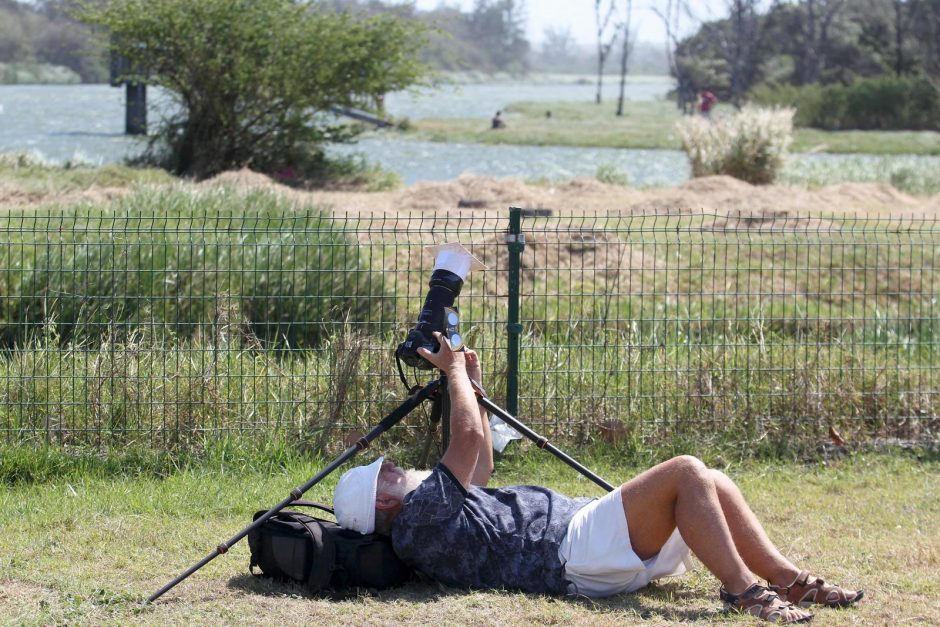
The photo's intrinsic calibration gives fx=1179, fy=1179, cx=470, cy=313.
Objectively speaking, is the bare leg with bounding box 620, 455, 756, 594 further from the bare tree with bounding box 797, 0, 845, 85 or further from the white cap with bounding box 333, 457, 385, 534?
the bare tree with bounding box 797, 0, 845, 85

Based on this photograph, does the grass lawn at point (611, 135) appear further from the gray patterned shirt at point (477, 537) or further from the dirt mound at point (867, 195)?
the gray patterned shirt at point (477, 537)

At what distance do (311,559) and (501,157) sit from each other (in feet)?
107

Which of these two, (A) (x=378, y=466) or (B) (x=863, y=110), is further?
(B) (x=863, y=110)

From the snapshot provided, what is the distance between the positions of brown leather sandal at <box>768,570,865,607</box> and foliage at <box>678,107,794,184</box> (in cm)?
1565

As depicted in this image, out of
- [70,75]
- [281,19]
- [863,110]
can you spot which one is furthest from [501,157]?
[70,75]

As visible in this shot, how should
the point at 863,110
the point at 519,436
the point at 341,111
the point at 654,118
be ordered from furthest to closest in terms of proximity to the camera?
1. the point at 654,118
2. the point at 863,110
3. the point at 341,111
4. the point at 519,436

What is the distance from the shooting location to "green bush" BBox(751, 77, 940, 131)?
58188mm

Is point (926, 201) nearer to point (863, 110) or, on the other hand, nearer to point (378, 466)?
point (378, 466)

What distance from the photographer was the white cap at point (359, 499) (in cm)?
474

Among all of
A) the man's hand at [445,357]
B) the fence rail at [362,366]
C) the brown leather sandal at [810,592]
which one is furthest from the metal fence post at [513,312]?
the brown leather sandal at [810,592]

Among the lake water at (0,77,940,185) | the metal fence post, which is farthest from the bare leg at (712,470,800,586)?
the lake water at (0,77,940,185)

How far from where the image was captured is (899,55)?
69125 mm

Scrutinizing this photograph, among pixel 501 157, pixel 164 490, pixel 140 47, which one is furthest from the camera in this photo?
pixel 501 157

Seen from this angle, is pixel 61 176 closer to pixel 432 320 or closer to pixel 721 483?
pixel 432 320
